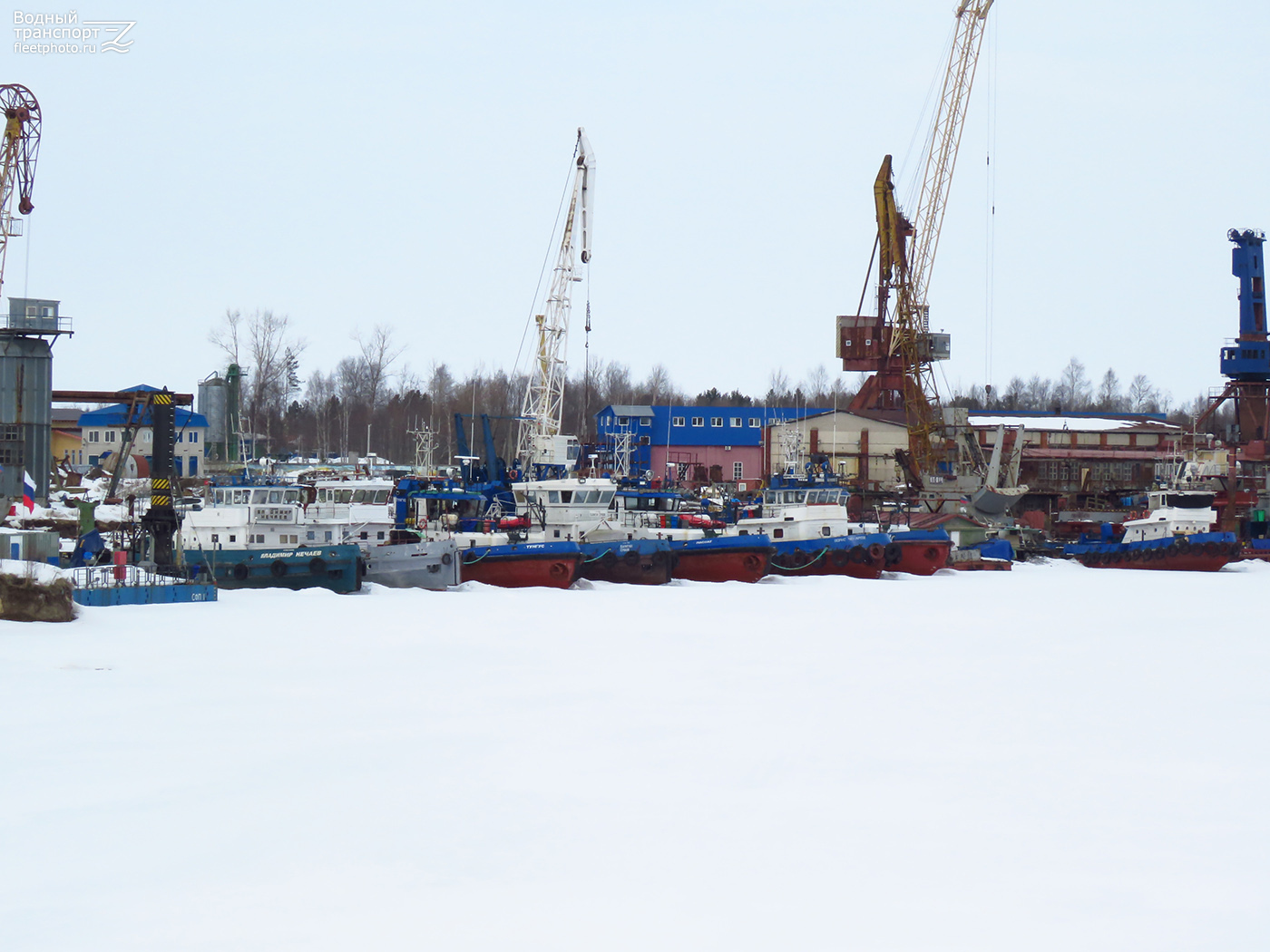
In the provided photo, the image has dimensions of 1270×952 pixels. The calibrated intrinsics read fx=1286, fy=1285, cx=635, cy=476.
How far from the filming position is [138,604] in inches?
1155

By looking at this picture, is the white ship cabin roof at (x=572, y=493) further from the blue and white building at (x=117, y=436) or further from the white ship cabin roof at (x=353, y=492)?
the blue and white building at (x=117, y=436)

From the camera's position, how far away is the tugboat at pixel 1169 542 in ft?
163

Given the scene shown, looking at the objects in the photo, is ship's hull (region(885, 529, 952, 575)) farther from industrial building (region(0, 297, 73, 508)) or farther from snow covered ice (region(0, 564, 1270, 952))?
industrial building (region(0, 297, 73, 508))

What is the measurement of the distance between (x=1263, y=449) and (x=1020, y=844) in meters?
60.8

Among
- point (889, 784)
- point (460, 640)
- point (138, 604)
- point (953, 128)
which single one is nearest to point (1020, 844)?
point (889, 784)

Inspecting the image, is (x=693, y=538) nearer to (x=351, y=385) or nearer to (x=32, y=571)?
(x=32, y=571)

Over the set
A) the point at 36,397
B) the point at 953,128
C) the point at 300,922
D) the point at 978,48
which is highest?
the point at 978,48

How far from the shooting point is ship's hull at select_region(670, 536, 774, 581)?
41.6m

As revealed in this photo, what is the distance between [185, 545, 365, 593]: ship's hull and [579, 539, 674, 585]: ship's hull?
829cm

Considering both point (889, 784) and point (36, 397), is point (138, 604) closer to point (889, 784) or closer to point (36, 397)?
point (889, 784)

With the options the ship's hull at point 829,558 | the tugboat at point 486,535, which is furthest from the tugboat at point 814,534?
the tugboat at point 486,535

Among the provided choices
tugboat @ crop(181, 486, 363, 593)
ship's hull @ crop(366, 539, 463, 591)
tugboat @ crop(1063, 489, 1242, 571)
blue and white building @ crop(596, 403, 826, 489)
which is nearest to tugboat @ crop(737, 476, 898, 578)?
tugboat @ crop(1063, 489, 1242, 571)

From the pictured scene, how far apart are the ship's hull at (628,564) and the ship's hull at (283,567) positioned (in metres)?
8.29

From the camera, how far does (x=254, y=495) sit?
36.2 metres
